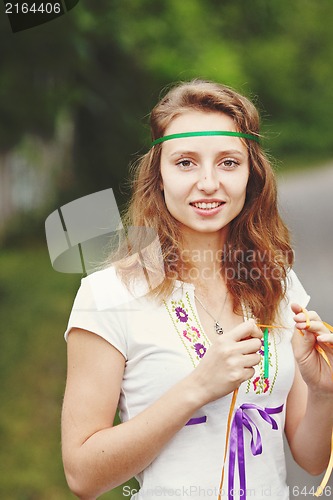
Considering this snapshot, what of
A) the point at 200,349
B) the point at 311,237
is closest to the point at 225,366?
the point at 200,349

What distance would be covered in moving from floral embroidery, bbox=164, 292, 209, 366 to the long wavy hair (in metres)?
0.02

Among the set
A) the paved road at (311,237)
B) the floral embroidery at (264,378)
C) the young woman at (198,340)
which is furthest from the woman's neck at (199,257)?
the paved road at (311,237)

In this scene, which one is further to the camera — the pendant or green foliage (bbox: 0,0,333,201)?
green foliage (bbox: 0,0,333,201)

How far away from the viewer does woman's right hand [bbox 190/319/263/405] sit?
73cm

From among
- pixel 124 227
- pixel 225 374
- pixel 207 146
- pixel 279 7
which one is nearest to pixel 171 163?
pixel 207 146

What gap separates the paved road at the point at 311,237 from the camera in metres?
1.29

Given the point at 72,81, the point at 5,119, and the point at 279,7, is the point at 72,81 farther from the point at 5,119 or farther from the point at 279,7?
the point at 279,7

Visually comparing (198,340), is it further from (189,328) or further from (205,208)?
(205,208)

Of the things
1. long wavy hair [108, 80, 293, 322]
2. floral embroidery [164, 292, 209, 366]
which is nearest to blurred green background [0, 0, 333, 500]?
long wavy hair [108, 80, 293, 322]

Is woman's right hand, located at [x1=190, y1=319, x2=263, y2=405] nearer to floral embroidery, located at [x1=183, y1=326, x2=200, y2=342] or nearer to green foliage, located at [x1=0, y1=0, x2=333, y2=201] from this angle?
floral embroidery, located at [x1=183, y1=326, x2=200, y2=342]

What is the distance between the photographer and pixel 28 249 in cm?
135

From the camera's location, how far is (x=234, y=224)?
902mm

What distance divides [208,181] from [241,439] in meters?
0.28

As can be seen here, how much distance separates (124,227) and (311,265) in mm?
482
